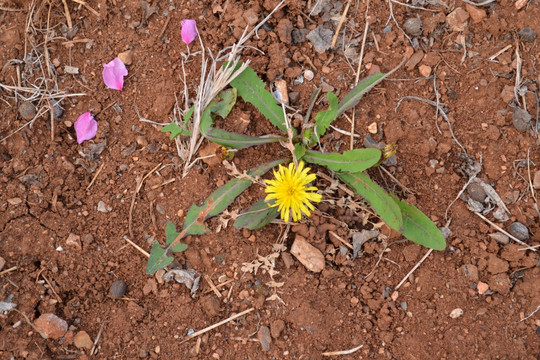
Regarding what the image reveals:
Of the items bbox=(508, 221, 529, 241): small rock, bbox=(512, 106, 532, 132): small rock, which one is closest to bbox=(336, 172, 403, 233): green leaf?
bbox=(508, 221, 529, 241): small rock

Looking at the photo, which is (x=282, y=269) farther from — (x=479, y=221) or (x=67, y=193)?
(x=67, y=193)

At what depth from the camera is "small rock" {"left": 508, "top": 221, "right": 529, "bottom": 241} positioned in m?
2.75

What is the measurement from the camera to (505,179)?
2.83m

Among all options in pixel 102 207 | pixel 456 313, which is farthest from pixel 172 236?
Result: pixel 456 313

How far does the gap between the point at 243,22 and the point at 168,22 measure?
482 mm

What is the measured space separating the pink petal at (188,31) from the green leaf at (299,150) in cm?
93

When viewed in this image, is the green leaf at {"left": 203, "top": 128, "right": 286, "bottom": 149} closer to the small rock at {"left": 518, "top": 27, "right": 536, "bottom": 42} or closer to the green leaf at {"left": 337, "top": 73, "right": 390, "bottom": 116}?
the green leaf at {"left": 337, "top": 73, "right": 390, "bottom": 116}

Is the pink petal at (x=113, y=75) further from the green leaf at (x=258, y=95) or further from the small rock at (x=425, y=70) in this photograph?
the small rock at (x=425, y=70)

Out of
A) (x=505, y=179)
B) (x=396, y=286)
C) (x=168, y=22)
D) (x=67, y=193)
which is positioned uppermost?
(x=168, y=22)

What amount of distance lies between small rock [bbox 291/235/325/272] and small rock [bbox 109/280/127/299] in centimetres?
99

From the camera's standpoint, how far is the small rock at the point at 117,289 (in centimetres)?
280

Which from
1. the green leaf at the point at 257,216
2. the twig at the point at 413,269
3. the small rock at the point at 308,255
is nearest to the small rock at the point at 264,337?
the small rock at the point at 308,255

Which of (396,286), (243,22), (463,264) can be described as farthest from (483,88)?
(243,22)

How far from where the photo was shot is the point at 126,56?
3033mm
